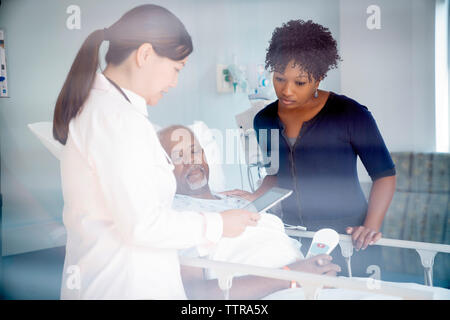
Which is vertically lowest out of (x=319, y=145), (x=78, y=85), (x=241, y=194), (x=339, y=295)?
(x=339, y=295)

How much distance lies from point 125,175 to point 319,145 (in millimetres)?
639

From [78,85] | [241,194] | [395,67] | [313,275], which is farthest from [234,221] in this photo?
[395,67]

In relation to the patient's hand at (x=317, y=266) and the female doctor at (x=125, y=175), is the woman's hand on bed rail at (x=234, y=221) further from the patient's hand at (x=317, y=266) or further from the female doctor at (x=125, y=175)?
the patient's hand at (x=317, y=266)

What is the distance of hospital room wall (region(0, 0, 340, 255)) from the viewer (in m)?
1.16

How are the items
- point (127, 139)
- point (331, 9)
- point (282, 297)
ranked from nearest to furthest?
point (127, 139)
point (282, 297)
point (331, 9)

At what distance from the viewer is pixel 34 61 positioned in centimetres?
128

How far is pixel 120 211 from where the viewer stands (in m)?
0.78

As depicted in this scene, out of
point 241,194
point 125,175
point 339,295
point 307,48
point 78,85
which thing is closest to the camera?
point 125,175

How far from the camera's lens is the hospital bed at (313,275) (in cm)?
88

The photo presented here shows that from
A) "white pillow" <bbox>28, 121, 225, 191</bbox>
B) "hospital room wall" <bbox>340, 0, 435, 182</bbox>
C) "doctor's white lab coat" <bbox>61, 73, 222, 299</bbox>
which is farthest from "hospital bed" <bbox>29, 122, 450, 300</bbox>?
"hospital room wall" <bbox>340, 0, 435, 182</bbox>

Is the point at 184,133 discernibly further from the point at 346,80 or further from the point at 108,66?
the point at 346,80

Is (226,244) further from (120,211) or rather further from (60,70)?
(60,70)
